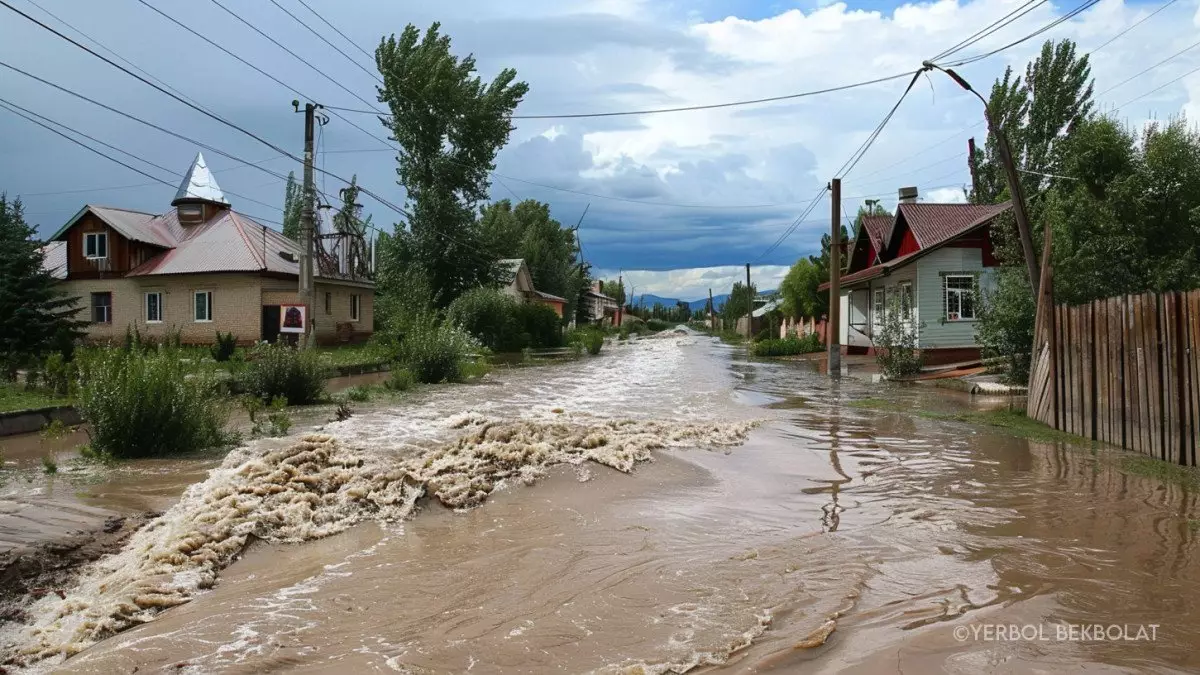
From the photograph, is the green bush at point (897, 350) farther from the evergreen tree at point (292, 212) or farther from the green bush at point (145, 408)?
the evergreen tree at point (292, 212)

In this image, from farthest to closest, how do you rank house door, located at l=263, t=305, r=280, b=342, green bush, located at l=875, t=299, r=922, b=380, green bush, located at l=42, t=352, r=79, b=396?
house door, located at l=263, t=305, r=280, b=342, green bush, located at l=875, t=299, r=922, b=380, green bush, located at l=42, t=352, r=79, b=396

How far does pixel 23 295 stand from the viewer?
23281 millimetres

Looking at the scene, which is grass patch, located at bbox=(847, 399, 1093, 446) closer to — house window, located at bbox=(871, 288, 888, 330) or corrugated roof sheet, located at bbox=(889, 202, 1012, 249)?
corrugated roof sheet, located at bbox=(889, 202, 1012, 249)

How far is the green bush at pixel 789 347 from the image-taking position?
38219 millimetres

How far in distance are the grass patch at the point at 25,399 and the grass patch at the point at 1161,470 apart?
14.9 metres

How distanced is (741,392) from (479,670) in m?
15.6

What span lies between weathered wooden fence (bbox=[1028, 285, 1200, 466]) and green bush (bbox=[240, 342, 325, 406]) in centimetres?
1273

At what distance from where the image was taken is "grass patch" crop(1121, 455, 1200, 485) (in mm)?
7758

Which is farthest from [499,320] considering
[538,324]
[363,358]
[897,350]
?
[897,350]

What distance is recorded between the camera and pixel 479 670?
3740mm

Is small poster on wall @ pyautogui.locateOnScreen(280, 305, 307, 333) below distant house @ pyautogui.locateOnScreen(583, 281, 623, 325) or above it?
below

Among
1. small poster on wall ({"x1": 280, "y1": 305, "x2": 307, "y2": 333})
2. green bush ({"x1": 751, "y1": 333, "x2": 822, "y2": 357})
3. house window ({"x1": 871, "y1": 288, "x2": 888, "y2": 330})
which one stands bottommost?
green bush ({"x1": 751, "y1": 333, "x2": 822, "y2": 357})

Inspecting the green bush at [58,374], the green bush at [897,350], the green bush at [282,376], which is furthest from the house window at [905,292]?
the green bush at [58,374]

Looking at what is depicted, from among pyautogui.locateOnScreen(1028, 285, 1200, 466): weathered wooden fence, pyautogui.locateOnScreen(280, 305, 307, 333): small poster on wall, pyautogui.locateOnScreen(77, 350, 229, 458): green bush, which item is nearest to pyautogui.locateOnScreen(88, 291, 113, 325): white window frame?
pyautogui.locateOnScreen(280, 305, 307, 333): small poster on wall
